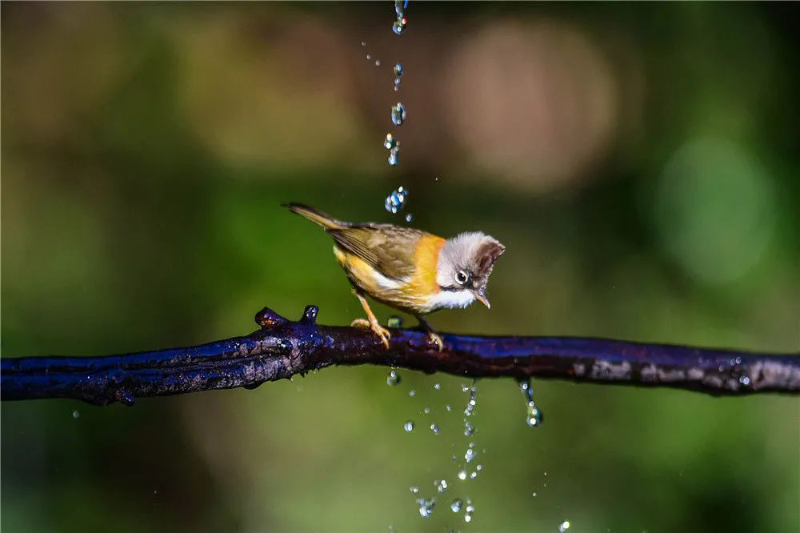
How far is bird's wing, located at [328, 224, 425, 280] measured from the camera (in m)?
2.71

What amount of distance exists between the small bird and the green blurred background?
1.18 m

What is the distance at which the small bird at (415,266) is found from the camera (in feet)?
8.64

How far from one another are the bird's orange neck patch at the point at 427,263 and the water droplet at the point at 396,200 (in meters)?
1.05

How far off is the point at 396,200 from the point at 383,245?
4.13 ft

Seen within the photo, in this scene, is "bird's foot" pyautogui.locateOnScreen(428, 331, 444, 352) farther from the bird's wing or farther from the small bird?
the bird's wing

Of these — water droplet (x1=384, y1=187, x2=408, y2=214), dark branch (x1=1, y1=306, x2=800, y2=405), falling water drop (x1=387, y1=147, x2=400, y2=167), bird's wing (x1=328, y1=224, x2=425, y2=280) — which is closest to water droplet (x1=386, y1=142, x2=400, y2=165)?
falling water drop (x1=387, y1=147, x2=400, y2=167)

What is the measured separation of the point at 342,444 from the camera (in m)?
3.80

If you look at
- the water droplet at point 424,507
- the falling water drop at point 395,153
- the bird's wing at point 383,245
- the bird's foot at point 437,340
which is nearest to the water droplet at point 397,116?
the falling water drop at point 395,153

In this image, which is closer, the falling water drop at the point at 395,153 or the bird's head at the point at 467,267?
the bird's head at the point at 467,267

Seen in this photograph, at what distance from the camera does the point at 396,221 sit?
4582 mm

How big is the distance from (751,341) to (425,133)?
7.34 feet

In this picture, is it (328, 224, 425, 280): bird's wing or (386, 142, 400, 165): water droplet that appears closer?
(328, 224, 425, 280): bird's wing

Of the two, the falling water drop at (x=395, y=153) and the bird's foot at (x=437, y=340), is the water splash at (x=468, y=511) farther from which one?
the falling water drop at (x=395, y=153)

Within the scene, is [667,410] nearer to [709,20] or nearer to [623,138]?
[623,138]
